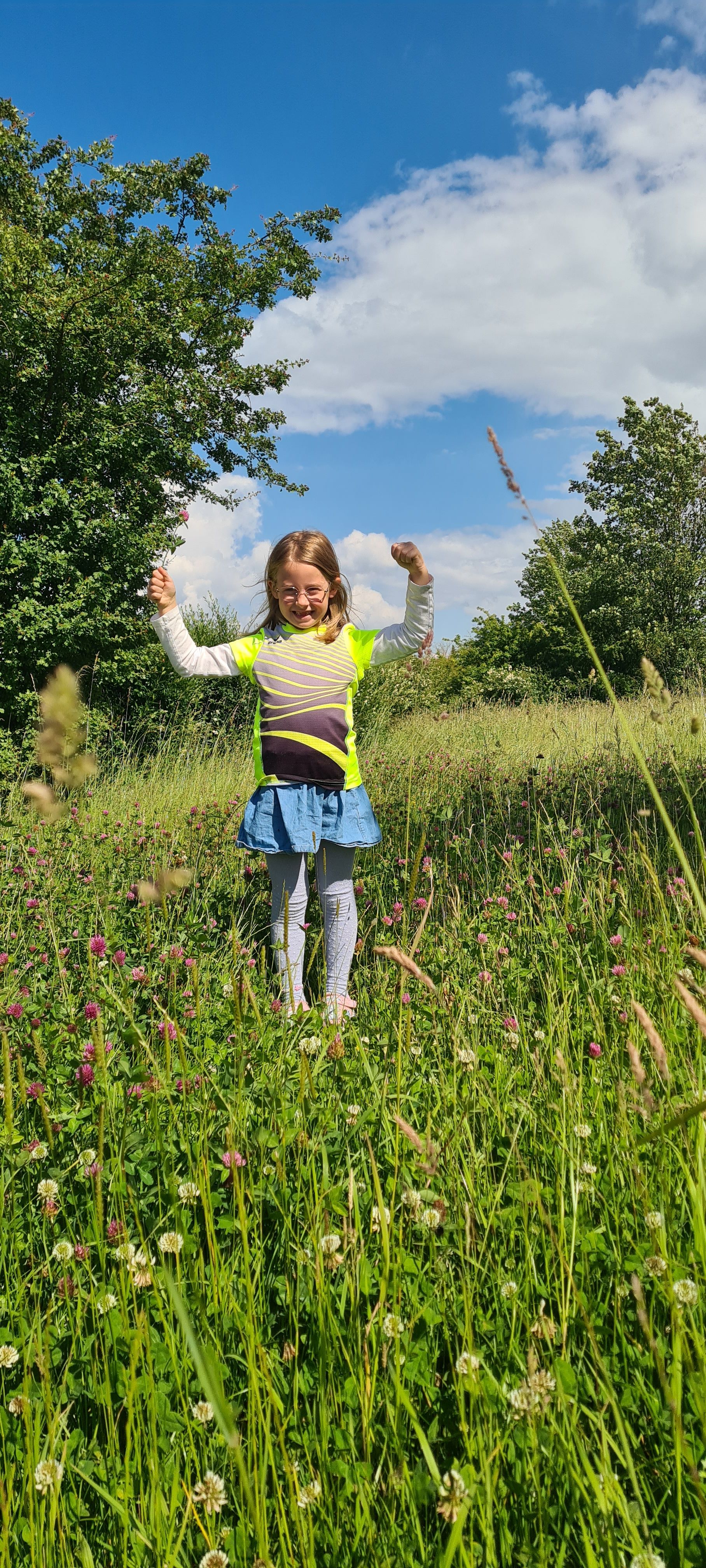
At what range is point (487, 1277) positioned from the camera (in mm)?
1521

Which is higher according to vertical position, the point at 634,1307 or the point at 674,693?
the point at 674,693

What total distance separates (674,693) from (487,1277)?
13.8 m

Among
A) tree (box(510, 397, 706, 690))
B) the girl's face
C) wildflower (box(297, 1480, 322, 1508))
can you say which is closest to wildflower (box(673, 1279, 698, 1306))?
wildflower (box(297, 1480, 322, 1508))

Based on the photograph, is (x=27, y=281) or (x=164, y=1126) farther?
(x=27, y=281)

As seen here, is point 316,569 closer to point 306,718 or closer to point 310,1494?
point 306,718

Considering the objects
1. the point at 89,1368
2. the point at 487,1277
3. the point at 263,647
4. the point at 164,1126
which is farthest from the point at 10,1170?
the point at 263,647

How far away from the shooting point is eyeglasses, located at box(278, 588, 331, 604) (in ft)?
11.9

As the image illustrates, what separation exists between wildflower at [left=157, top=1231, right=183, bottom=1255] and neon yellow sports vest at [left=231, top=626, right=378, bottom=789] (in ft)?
6.85

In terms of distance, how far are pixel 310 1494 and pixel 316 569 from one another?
317 cm

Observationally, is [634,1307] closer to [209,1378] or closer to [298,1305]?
[298,1305]

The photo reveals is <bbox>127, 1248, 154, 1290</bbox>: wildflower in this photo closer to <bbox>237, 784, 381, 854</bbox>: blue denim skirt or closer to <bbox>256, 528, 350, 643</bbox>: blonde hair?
<bbox>237, 784, 381, 854</bbox>: blue denim skirt

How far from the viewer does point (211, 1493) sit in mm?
1157

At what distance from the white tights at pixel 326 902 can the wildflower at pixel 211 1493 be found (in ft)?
6.46

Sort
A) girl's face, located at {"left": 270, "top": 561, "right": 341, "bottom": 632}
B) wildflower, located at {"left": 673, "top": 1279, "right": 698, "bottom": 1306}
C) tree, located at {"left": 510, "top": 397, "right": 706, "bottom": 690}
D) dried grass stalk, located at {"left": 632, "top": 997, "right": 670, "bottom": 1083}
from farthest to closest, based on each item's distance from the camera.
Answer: tree, located at {"left": 510, "top": 397, "right": 706, "bottom": 690} < girl's face, located at {"left": 270, "top": 561, "right": 341, "bottom": 632} < wildflower, located at {"left": 673, "top": 1279, "right": 698, "bottom": 1306} < dried grass stalk, located at {"left": 632, "top": 997, "right": 670, "bottom": 1083}
